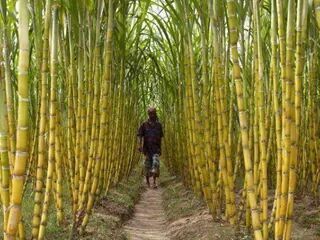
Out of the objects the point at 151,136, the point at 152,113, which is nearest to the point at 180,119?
the point at 152,113

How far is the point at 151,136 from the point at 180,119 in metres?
1.27

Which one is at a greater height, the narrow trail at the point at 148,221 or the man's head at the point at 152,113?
the man's head at the point at 152,113

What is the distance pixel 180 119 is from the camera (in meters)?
6.19

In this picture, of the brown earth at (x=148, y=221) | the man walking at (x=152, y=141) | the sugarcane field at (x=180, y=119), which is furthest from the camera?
the man walking at (x=152, y=141)

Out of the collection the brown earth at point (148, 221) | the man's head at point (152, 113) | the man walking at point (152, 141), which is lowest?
the brown earth at point (148, 221)

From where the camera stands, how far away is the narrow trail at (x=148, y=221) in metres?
4.34

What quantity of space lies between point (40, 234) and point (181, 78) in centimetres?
382

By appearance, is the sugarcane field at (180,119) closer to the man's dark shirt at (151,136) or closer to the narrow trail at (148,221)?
the narrow trail at (148,221)

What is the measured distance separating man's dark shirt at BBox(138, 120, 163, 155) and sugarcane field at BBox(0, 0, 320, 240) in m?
1.25

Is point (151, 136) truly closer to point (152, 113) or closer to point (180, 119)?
point (152, 113)

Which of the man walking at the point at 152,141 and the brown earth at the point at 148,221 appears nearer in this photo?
the brown earth at the point at 148,221

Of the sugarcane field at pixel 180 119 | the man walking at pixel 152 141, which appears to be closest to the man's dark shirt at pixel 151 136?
the man walking at pixel 152 141

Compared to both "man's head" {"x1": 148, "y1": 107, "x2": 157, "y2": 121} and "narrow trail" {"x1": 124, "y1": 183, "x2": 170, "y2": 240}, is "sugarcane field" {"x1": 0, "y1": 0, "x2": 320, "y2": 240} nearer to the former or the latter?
"narrow trail" {"x1": 124, "y1": 183, "x2": 170, "y2": 240}

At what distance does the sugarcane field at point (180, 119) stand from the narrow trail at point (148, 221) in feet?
0.08
